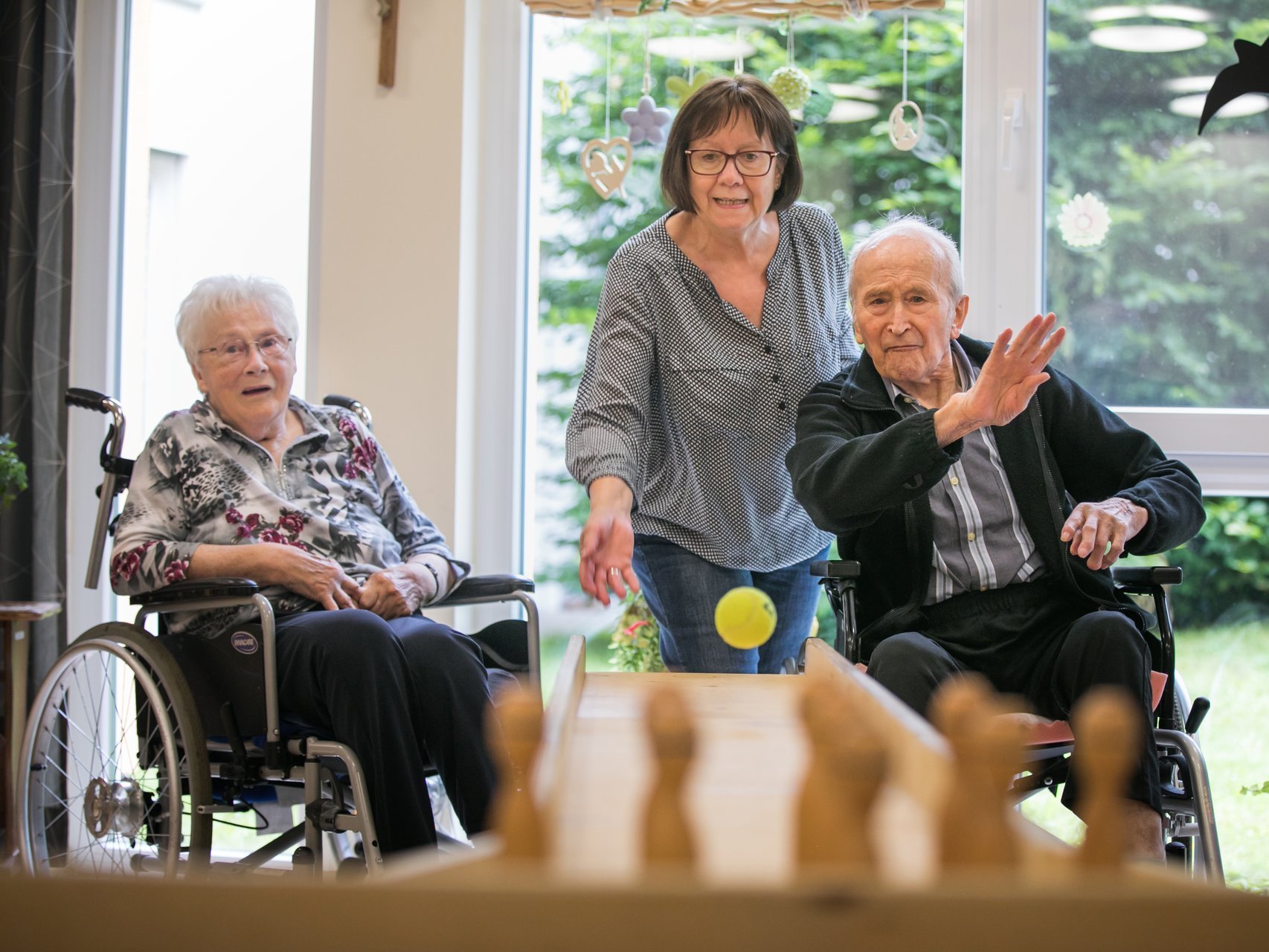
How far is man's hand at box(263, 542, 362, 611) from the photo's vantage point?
2137 mm

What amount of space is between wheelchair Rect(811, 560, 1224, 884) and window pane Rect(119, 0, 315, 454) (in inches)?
68.9

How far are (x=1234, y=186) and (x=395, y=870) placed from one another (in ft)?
9.01

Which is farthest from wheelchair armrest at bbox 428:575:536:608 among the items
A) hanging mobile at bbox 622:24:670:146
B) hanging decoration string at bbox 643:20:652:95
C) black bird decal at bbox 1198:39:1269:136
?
black bird decal at bbox 1198:39:1269:136

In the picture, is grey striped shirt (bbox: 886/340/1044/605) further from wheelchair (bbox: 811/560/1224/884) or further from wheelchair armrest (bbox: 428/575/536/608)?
wheelchair armrest (bbox: 428/575/536/608)

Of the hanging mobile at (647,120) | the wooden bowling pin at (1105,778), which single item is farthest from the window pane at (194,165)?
the wooden bowling pin at (1105,778)

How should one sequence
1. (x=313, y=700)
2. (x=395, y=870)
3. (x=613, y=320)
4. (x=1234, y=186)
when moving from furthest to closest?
(x=1234, y=186), (x=613, y=320), (x=313, y=700), (x=395, y=870)

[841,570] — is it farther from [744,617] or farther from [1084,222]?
[1084,222]

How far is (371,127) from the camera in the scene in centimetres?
284

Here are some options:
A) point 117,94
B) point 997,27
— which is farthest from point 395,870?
point 117,94

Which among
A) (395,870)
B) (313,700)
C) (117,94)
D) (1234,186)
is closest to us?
(395,870)

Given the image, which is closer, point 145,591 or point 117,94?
point 145,591

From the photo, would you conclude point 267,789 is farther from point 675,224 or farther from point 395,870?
point 395,870

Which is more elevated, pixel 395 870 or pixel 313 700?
pixel 395 870

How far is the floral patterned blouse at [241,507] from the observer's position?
7.06 feet
